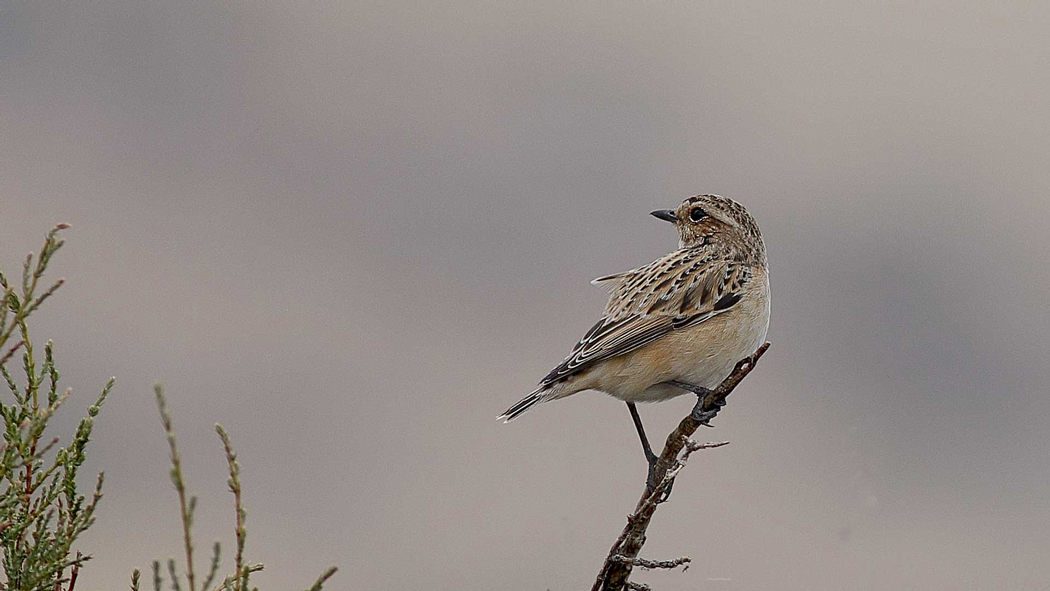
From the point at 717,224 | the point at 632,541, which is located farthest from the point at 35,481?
the point at 717,224

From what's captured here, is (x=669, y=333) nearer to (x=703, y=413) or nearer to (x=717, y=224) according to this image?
(x=703, y=413)

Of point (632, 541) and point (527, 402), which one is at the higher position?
point (527, 402)

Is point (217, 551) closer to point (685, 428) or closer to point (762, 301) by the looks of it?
point (685, 428)

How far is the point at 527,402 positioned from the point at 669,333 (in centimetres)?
114

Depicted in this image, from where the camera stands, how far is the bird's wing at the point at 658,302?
669cm

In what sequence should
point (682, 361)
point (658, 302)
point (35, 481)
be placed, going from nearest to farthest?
1. point (35, 481)
2. point (682, 361)
3. point (658, 302)

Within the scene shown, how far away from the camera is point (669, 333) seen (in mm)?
6871

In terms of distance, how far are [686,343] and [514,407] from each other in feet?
4.06

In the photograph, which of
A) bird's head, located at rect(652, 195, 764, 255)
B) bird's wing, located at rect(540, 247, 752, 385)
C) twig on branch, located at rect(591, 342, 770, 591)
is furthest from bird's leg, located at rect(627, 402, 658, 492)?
bird's head, located at rect(652, 195, 764, 255)

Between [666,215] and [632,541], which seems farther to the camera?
[666,215]

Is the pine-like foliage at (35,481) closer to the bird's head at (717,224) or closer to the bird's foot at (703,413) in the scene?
the bird's foot at (703,413)

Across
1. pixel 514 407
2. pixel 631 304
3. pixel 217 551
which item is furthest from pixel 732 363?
pixel 217 551

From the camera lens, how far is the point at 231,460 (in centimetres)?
310

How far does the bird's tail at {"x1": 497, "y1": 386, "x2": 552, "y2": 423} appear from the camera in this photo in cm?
628
